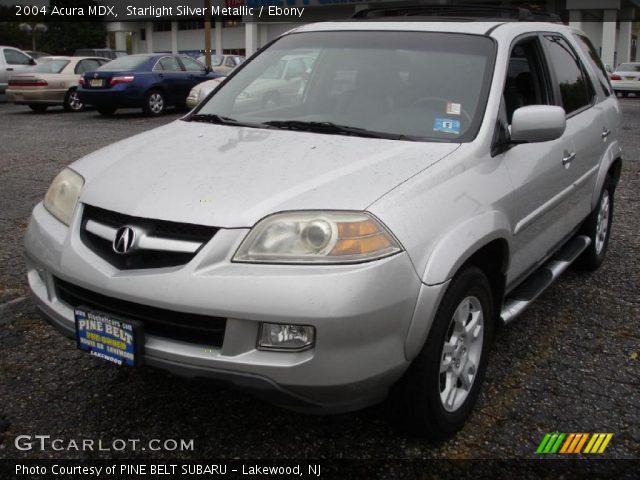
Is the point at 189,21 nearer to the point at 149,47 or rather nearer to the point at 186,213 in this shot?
the point at 149,47

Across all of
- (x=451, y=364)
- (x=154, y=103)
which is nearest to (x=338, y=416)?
(x=451, y=364)

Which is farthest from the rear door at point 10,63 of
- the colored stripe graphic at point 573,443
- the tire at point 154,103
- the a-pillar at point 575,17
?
the a-pillar at point 575,17

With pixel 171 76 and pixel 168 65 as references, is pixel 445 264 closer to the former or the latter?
pixel 171 76

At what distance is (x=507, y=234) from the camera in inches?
117

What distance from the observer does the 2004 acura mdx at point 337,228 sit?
2297 millimetres

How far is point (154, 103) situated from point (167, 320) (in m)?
14.3

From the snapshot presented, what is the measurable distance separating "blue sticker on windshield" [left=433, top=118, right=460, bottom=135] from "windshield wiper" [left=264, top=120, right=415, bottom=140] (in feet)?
0.53

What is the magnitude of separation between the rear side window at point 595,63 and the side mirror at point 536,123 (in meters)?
2.01

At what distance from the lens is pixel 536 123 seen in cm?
301

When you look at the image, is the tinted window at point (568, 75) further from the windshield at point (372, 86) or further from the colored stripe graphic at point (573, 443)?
the colored stripe graphic at point (573, 443)

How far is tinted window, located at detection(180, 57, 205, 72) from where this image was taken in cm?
1675

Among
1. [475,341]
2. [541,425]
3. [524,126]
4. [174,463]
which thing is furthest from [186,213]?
[541,425]

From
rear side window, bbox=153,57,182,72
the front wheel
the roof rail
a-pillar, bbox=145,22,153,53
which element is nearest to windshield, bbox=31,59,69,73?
rear side window, bbox=153,57,182,72
